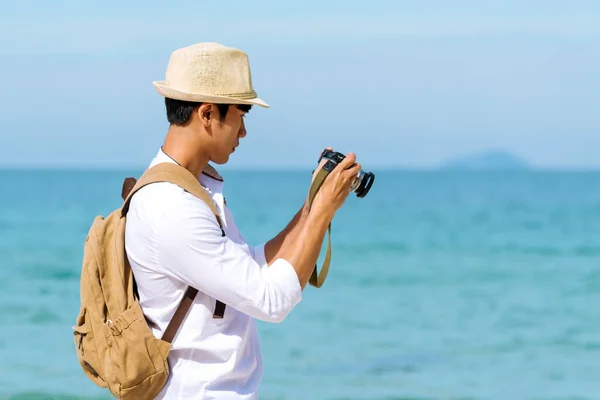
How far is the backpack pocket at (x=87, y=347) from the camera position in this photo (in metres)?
2.48

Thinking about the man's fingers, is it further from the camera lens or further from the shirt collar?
the shirt collar

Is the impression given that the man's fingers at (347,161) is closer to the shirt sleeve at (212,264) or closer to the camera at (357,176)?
the camera at (357,176)

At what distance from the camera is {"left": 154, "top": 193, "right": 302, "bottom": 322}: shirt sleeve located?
235cm

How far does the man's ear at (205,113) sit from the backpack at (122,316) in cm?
13

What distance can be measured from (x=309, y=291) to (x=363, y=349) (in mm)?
3055

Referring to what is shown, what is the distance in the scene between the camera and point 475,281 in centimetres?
1593

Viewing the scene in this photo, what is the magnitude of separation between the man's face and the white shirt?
0.14 metres

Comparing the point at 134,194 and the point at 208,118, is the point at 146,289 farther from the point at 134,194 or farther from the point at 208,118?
the point at 208,118

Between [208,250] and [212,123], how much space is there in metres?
0.33

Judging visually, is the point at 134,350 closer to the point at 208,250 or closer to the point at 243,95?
the point at 208,250

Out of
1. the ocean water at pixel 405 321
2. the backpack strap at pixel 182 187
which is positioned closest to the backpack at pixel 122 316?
the backpack strap at pixel 182 187

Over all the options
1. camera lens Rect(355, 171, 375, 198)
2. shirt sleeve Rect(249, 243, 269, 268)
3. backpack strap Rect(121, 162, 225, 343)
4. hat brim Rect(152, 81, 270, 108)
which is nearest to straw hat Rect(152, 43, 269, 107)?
hat brim Rect(152, 81, 270, 108)

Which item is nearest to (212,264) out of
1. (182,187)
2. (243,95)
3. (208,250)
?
(208,250)

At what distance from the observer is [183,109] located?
8.21 feet
